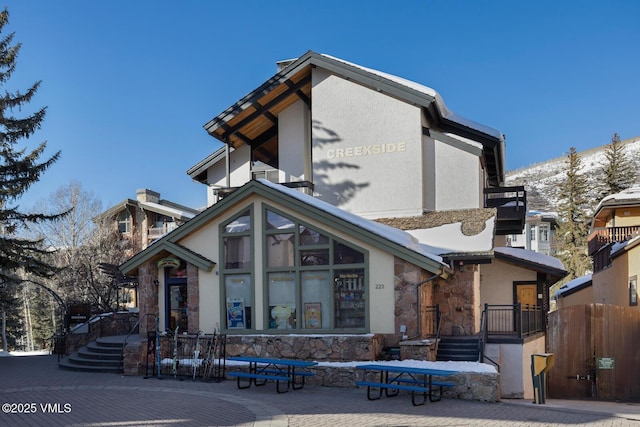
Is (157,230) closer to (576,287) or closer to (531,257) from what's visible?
(576,287)

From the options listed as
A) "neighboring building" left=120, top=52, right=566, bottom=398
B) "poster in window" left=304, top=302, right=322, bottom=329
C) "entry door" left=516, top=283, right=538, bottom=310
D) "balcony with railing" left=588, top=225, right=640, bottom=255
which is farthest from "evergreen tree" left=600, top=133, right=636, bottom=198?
"poster in window" left=304, top=302, right=322, bottom=329

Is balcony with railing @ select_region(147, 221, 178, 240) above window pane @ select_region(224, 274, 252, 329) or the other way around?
above

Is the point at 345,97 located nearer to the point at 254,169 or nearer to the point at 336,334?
the point at 254,169

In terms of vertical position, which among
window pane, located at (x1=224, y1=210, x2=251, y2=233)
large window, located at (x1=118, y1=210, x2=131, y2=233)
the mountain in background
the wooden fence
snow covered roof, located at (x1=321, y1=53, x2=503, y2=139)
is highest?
the mountain in background

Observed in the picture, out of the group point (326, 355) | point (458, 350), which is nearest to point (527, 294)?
point (458, 350)

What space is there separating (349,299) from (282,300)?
178 centimetres

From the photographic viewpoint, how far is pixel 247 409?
9555 millimetres

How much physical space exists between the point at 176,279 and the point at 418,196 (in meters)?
7.95

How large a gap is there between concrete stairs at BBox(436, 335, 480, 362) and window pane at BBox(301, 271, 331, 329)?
113 inches

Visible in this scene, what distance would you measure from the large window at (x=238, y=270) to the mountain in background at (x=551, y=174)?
76566 mm

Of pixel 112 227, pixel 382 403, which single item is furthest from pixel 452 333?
pixel 112 227

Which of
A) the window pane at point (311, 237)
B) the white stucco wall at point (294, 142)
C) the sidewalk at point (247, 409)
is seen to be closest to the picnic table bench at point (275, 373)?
the sidewalk at point (247, 409)

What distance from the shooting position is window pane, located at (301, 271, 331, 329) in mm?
13844

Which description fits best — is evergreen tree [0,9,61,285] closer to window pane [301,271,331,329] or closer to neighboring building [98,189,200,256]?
window pane [301,271,331,329]
